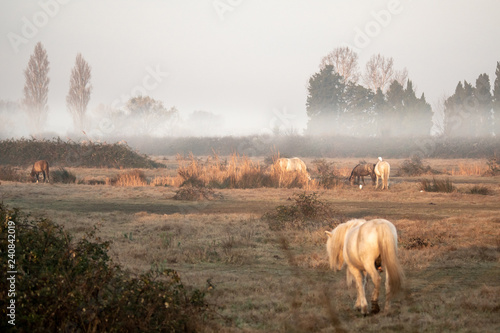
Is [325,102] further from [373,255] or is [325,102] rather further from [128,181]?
[373,255]

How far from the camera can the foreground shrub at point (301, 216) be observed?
11.8 metres

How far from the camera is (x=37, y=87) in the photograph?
206 ft

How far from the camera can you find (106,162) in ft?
106

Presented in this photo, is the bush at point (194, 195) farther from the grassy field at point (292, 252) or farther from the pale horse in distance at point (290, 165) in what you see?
the pale horse in distance at point (290, 165)

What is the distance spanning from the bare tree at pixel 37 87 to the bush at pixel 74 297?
63.3m

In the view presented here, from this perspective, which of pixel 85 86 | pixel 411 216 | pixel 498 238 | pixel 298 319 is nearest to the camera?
pixel 298 319

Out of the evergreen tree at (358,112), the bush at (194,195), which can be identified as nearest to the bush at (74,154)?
the bush at (194,195)

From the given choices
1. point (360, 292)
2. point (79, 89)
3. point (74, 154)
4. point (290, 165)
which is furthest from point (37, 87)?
point (360, 292)

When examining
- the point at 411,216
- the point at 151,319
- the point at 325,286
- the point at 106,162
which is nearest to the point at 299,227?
the point at 411,216

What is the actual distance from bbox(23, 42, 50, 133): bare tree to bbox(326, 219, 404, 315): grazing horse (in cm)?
6413

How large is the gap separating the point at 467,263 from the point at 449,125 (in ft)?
200

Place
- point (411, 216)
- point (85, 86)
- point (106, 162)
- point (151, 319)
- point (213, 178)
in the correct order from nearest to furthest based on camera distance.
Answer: point (151, 319) < point (411, 216) < point (213, 178) < point (106, 162) < point (85, 86)

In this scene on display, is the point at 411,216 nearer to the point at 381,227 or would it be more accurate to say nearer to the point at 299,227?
the point at 299,227

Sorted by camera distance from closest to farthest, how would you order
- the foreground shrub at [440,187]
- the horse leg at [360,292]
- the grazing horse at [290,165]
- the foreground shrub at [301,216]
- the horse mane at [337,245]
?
the horse leg at [360,292]
the horse mane at [337,245]
the foreground shrub at [301,216]
the foreground shrub at [440,187]
the grazing horse at [290,165]
